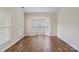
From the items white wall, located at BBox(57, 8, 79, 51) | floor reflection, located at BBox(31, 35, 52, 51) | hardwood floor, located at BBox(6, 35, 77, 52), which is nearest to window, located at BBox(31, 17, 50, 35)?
floor reflection, located at BBox(31, 35, 52, 51)

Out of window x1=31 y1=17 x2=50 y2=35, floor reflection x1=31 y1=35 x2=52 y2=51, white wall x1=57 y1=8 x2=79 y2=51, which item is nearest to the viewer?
white wall x1=57 y1=8 x2=79 y2=51

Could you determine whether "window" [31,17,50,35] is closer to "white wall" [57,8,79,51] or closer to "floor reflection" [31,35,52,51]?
"floor reflection" [31,35,52,51]

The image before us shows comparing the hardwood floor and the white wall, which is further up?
the white wall

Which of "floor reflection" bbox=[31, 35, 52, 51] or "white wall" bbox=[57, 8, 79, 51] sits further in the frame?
"floor reflection" bbox=[31, 35, 52, 51]

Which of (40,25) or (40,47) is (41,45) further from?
(40,25)

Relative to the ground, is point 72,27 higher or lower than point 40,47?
higher

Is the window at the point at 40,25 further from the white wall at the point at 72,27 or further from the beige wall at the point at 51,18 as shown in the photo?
the white wall at the point at 72,27

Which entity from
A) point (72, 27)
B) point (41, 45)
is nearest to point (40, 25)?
point (41, 45)

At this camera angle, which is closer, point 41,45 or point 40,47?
point 40,47

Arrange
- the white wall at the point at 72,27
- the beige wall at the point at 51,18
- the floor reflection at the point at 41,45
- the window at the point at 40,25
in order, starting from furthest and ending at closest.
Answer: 1. the window at the point at 40,25
2. the beige wall at the point at 51,18
3. the floor reflection at the point at 41,45
4. the white wall at the point at 72,27

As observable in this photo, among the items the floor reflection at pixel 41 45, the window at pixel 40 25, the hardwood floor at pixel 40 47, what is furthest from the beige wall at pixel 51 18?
the hardwood floor at pixel 40 47

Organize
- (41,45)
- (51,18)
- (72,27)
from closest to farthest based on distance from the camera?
(72,27) < (41,45) < (51,18)
